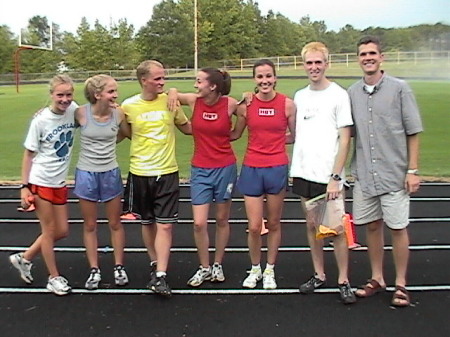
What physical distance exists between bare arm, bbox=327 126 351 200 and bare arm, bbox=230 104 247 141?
31.1 inches

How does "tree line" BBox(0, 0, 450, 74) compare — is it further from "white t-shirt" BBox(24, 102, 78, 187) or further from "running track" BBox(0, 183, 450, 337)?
"white t-shirt" BBox(24, 102, 78, 187)

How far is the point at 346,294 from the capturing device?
14.9 feet

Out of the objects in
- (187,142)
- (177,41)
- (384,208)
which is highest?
(177,41)

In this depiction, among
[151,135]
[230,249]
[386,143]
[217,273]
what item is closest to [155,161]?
[151,135]

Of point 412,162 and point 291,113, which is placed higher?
point 291,113

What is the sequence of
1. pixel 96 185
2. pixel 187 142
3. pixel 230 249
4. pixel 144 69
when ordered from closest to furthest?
pixel 144 69 → pixel 96 185 → pixel 230 249 → pixel 187 142

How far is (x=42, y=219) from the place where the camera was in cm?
477

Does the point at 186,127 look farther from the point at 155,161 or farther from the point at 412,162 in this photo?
the point at 412,162

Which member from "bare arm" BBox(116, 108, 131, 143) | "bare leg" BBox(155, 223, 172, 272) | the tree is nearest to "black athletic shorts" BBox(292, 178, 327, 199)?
"bare leg" BBox(155, 223, 172, 272)

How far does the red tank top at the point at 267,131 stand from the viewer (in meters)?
4.62

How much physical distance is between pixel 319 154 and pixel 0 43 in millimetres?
61500

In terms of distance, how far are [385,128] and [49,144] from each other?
2.53 metres

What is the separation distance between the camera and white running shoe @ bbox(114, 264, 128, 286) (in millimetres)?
5000

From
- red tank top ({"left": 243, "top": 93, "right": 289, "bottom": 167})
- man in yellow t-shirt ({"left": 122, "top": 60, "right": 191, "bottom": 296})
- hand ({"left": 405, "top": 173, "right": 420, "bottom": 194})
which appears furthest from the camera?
man in yellow t-shirt ({"left": 122, "top": 60, "right": 191, "bottom": 296})
